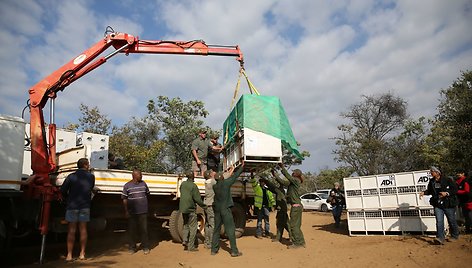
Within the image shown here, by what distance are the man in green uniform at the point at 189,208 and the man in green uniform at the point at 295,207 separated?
87.1 inches

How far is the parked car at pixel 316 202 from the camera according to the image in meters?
20.8

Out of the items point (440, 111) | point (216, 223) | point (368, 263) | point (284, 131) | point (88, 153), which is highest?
→ point (440, 111)

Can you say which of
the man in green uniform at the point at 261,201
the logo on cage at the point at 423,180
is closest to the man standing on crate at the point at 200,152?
the man in green uniform at the point at 261,201

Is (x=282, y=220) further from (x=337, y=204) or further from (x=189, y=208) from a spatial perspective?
(x=337, y=204)

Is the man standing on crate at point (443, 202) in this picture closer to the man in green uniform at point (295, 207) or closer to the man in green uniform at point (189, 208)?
the man in green uniform at point (295, 207)

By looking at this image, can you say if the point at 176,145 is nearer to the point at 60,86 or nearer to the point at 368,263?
the point at 60,86

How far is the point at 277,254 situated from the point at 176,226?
266 centimetres

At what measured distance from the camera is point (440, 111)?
777 inches

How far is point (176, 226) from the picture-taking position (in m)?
8.10

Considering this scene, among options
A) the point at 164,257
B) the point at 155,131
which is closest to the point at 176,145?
the point at 155,131

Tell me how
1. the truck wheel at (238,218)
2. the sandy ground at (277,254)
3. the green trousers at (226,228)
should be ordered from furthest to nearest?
the truck wheel at (238,218)
the green trousers at (226,228)
the sandy ground at (277,254)

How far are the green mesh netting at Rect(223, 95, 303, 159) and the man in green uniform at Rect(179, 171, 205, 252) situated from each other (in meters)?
2.09

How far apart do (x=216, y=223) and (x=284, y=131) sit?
10.2 ft

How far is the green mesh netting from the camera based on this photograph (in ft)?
27.4
